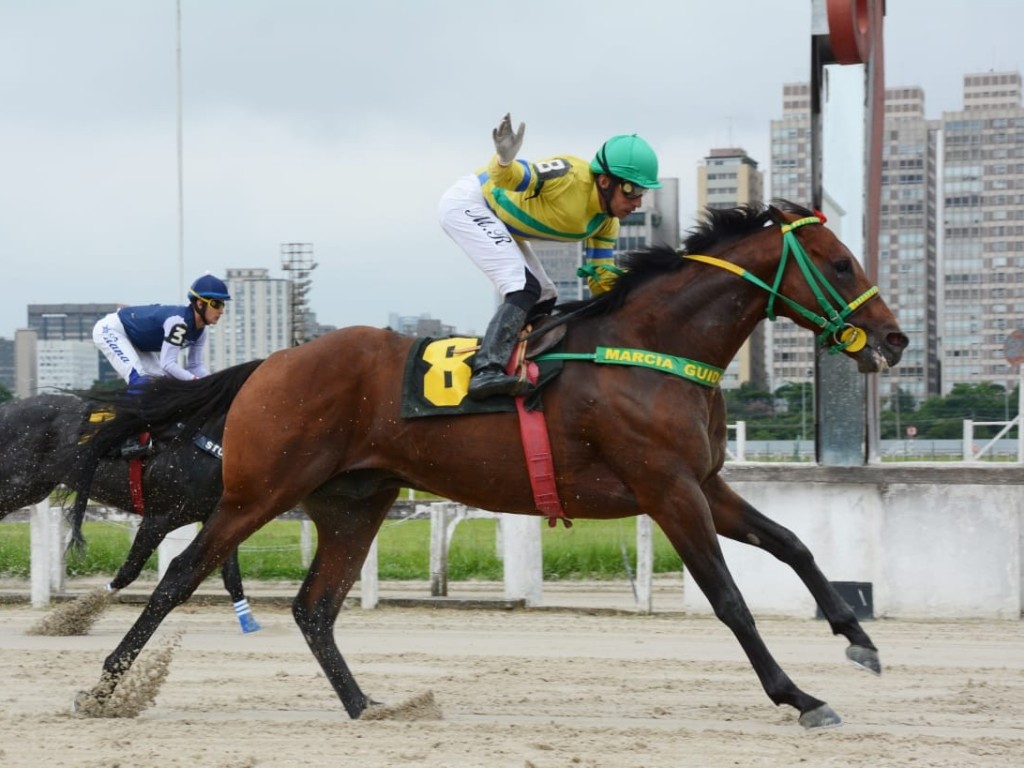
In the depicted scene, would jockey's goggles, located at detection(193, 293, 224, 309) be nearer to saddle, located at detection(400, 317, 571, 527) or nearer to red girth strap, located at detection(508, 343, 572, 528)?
saddle, located at detection(400, 317, 571, 527)

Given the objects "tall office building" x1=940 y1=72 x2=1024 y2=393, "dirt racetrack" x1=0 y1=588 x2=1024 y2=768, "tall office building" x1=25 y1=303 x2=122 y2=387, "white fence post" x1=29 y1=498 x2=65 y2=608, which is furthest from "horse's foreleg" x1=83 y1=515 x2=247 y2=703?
"tall office building" x1=940 y1=72 x2=1024 y2=393

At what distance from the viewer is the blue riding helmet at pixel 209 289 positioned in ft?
27.5

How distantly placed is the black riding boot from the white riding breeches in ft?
0.53

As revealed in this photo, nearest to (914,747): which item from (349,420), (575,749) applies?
(575,749)

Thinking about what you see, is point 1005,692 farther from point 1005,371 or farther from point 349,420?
point 1005,371

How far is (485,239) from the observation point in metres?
5.74

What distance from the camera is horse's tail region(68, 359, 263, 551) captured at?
20.2ft

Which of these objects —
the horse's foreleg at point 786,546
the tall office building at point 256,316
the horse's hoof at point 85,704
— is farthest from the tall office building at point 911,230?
the horse's hoof at point 85,704

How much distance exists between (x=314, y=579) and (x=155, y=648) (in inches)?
83.0

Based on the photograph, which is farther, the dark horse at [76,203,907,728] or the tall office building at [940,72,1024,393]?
the tall office building at [940,72,1024,393]

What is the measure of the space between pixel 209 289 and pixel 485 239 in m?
3.20

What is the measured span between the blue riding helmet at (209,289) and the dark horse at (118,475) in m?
0.86

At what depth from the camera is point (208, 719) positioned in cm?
560

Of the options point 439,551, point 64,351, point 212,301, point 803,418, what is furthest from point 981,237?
point 212,301
